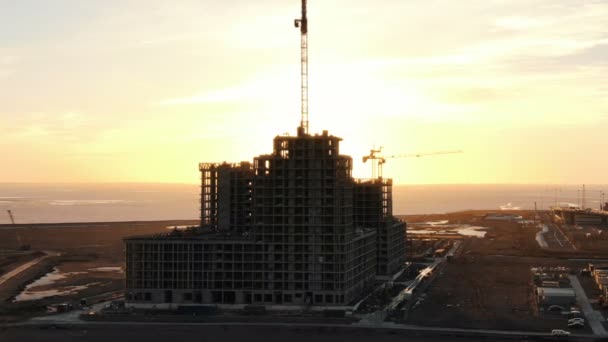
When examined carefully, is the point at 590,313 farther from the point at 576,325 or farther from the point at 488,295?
the point at 488,295

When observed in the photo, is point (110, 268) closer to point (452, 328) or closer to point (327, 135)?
point (327, 135)

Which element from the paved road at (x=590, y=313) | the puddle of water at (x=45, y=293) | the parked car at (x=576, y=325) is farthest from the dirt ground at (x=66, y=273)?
the paved road at (x=590, y=313)

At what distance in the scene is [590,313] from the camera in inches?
4033

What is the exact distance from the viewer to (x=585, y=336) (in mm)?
86688

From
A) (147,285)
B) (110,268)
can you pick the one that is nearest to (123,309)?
(147,285)

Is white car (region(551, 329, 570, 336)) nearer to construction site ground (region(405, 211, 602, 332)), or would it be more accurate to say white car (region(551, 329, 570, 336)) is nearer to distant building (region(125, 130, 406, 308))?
construction site ground (region(405, 211, 602, 332))

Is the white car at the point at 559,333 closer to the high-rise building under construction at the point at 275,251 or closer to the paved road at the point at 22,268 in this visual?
the high-rise building under construction at the point at 275,251

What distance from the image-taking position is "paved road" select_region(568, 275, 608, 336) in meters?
91.1

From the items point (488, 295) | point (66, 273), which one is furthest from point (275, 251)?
point (66, 273)

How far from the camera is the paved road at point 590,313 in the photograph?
3585 inches

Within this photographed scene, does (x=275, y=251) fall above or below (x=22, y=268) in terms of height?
above

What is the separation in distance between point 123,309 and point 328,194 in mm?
31113

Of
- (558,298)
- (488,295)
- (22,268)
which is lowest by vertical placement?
(488,295)

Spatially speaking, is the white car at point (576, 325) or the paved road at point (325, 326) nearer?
the paved road at point (325, 326)
